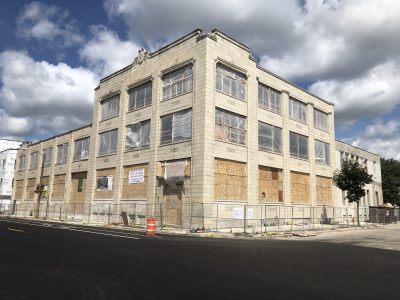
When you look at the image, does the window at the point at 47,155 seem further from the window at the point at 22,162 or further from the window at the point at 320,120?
the window at the point at 320,120

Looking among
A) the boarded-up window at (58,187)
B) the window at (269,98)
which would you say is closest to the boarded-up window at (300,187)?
the window at (269,98)

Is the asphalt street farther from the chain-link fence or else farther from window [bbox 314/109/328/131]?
window [bbox 314/109/328/131]

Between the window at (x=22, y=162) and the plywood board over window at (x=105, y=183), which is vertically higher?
the window at (x=22, y=162)

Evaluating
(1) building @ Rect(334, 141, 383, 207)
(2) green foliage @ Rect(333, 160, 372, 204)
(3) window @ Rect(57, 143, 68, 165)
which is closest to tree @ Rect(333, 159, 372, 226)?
(2) green foliage @ Rect(333, 160, 372, 204)

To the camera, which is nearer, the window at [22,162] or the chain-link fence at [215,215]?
the chain-link fence at [215,215]

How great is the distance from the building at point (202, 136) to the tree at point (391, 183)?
27.6m

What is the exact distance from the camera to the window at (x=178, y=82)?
102 ft

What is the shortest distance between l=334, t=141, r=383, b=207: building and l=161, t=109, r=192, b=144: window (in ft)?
76.9

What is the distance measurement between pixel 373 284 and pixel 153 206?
964 inches

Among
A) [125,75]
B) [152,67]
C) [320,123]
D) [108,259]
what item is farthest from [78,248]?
[320,123]

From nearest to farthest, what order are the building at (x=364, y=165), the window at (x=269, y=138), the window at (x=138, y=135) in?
1. the window at (x=269, y=138)
2. the window at (x=138, y=135)
3. the building at (x=364, y=165)

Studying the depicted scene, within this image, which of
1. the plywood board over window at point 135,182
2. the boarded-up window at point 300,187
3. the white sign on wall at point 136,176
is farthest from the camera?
the boarded-up window at point 300,187

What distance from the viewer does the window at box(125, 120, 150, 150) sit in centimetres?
3438

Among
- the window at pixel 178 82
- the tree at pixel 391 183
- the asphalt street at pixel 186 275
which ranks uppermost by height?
the window at pixel 178 82
